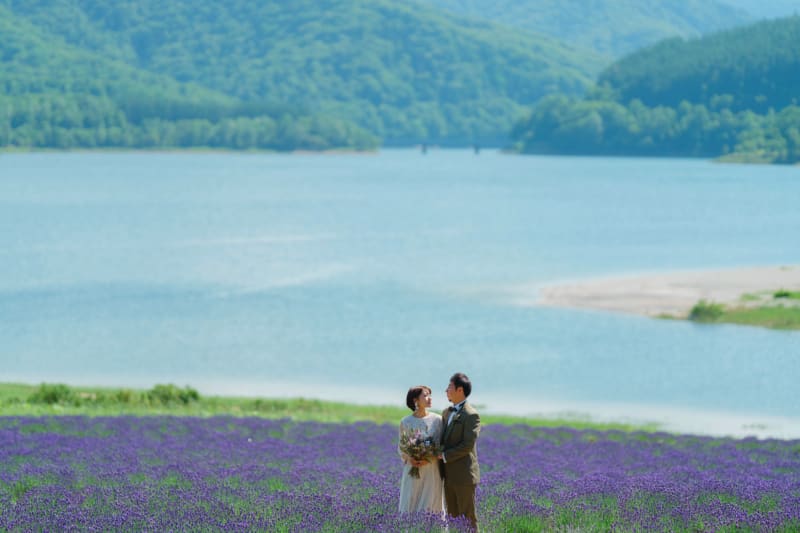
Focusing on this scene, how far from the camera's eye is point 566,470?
19.1 m

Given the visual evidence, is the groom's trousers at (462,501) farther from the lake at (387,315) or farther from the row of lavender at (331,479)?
the lake at (387,315)

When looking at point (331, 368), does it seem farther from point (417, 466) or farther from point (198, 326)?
point (417, 466)

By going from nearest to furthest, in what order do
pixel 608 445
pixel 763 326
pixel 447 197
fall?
pixel 608 445, pixel 763 326, pixel 447 197

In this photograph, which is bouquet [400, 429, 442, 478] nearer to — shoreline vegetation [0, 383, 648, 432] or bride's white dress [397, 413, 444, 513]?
bride's white dress [397, 413, 444, 513]

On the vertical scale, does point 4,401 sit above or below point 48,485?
below

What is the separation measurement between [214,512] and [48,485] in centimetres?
340

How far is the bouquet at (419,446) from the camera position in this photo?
11734mm

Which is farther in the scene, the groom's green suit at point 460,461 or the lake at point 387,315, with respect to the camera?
the lake at point 387,315

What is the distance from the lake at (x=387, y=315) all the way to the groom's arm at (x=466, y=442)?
25182 mm

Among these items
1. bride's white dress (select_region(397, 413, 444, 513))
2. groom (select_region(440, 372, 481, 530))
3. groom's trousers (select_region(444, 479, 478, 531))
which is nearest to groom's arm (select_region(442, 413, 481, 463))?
groom (select_region(440, 372, 481, 530))

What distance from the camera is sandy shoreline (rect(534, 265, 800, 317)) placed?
6306 cm

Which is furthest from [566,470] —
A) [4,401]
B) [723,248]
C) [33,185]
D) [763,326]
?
[33,185]

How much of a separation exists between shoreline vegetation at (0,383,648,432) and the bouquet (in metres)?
18.6

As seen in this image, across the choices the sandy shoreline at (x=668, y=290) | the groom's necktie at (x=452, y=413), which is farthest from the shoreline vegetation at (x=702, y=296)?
the groom's necktie at (x=452, y=413)
